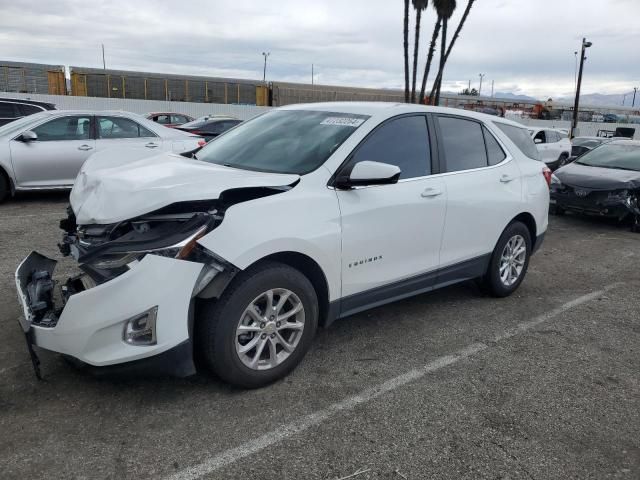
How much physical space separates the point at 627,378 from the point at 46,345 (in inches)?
144

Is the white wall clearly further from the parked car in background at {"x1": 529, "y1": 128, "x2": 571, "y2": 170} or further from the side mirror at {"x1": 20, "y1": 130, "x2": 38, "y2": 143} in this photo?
the side mirror at {"x1": 20, "y1": 130, "x2": 38, "y2": 143}

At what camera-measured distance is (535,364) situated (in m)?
3.82

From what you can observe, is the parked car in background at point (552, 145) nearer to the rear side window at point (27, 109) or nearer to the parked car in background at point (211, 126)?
the parked car in background at point (211, 126)

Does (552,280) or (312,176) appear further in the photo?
(552,280)

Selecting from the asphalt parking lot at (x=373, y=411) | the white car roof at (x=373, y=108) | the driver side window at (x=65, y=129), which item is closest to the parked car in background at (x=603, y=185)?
the asphalt parking lot at (x=373, y=411)

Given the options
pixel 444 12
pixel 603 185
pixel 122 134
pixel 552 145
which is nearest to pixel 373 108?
pixel 122 134

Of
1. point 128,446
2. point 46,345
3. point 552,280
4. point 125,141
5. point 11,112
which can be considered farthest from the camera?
point 11,112

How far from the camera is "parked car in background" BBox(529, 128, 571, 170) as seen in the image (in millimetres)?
17000

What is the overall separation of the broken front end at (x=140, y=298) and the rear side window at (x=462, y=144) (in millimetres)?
2229

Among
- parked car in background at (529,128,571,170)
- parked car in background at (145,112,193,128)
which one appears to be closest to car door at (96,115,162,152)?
parked car in background at (529,128,571,170)

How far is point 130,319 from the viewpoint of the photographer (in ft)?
9.07

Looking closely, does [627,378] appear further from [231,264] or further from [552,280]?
[231,264]

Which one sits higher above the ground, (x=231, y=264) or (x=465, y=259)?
(x=231, y=264)

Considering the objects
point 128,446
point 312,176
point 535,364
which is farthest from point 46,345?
point 535,364
